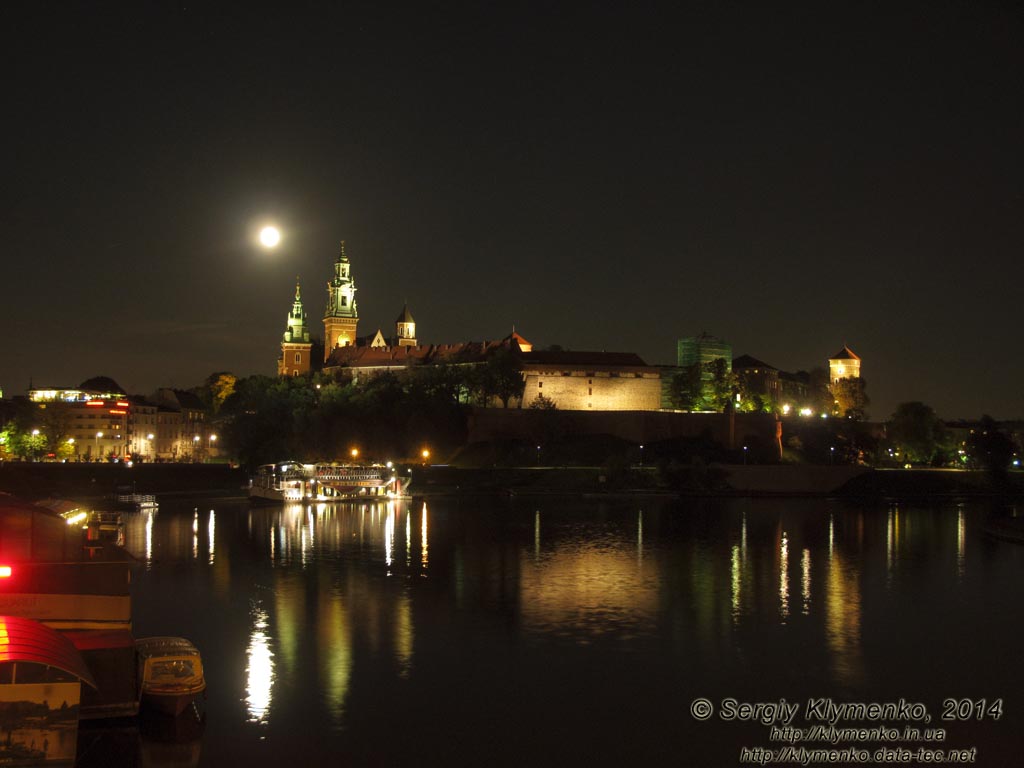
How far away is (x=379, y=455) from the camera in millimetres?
52750

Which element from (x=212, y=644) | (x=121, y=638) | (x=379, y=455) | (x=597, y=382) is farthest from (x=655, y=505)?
(x=121, y=638)

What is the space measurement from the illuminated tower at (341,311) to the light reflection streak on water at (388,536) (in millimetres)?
49924

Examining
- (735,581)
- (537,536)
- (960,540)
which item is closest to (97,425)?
(537,536)

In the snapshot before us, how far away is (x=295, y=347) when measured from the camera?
84.9 m

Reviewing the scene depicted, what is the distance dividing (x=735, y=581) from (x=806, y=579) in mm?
1708

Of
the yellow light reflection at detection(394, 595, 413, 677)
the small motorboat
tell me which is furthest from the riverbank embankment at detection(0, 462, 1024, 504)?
the small motorboat

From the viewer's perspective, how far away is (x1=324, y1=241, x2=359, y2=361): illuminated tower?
85.9m

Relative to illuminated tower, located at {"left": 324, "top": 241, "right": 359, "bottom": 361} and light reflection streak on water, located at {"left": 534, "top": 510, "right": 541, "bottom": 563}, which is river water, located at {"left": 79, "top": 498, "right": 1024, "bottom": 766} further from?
illuminated tower, located at {"left": 324, "top": 241, "right": 359, "bottom": 361}

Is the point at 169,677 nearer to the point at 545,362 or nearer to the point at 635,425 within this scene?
the point at 635,425

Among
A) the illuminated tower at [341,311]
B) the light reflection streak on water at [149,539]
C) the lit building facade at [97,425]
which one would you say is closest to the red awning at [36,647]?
the light reflection streak on water at [149,539]

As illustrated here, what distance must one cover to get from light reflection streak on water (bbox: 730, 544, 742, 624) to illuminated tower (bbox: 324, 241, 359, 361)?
204ft

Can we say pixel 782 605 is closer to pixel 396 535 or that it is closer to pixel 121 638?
pixel 121 638

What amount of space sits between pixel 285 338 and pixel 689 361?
108 ft

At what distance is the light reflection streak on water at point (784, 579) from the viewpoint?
1745cm
